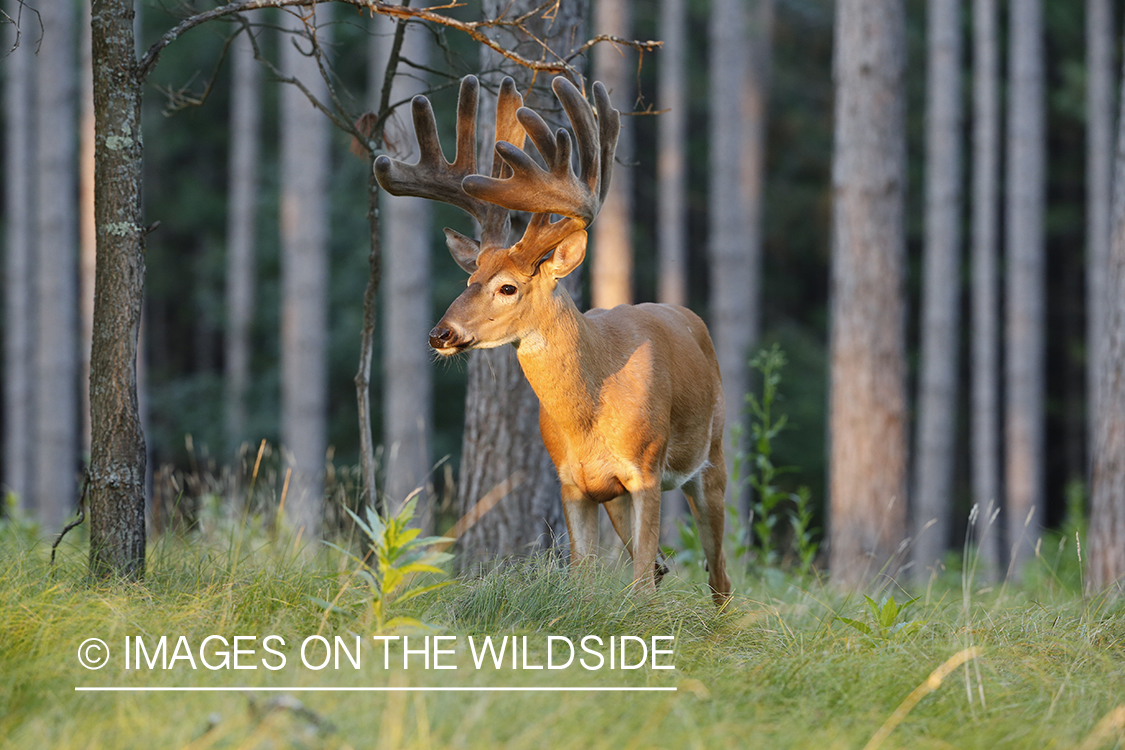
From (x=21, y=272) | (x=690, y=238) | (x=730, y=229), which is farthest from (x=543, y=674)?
(x=690, y=238)

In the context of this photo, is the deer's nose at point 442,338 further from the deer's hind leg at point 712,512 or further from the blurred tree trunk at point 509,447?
the deer's hind leg at point 712,512

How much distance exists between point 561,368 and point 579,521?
0.68 m

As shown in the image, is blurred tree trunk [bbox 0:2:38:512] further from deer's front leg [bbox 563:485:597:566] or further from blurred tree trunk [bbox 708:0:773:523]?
deer's front leg [bbox 563:485:597:566]

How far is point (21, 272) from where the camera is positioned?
15234mm

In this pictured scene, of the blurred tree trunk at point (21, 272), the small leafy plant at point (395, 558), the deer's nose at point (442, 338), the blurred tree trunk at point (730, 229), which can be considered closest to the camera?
the small leafy plant at point (395, 558)

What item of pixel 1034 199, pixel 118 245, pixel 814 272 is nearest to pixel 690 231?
pixel 814 272

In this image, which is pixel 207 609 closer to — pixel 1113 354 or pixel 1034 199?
pixel 1113 354

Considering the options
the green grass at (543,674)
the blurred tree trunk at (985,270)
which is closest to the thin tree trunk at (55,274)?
the green grass at (543,674)

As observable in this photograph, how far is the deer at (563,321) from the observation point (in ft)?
14.5

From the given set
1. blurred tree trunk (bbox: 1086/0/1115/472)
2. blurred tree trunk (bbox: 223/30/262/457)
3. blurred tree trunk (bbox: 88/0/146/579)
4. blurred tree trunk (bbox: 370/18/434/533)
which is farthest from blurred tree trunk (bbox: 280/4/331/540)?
blurred tree trunk (bbox: 1086/0/1115/472)

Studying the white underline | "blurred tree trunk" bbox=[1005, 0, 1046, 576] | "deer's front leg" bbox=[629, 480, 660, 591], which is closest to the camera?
the white underline

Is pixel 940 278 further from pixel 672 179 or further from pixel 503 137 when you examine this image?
pixel 503 137

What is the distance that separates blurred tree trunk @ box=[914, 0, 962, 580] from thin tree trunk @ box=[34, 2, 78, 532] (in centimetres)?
1044

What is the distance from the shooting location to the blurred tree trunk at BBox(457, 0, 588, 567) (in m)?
5.62
